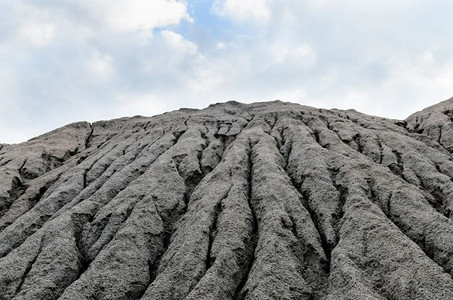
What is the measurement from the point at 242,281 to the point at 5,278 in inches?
326

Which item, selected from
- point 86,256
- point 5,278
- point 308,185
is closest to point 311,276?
point 308,185

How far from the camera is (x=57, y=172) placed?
84.0 feet

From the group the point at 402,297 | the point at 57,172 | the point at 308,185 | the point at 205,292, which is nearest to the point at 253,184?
the point at 308,185

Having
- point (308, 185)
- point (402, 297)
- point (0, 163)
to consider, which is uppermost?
point (0, 163)

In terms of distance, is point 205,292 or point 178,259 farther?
point 178,259

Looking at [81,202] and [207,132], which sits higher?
[207,132]

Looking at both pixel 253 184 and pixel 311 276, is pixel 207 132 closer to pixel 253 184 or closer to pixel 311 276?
pixel 253 184

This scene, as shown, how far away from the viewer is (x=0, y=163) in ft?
90.5

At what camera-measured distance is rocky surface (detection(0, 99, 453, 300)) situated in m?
12.6

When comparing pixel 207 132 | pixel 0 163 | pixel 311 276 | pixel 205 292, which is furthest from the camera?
pixel 207 132

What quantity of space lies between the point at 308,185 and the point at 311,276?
20.5ft

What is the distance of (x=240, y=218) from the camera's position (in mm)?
15891

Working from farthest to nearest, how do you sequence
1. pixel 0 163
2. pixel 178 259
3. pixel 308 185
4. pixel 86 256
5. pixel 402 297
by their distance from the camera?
pixel 0 163 → pixel 308 185 → pixel 86 256 → pixel 178 259 → pixel 402 297

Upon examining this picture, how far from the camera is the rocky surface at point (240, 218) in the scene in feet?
41.2
